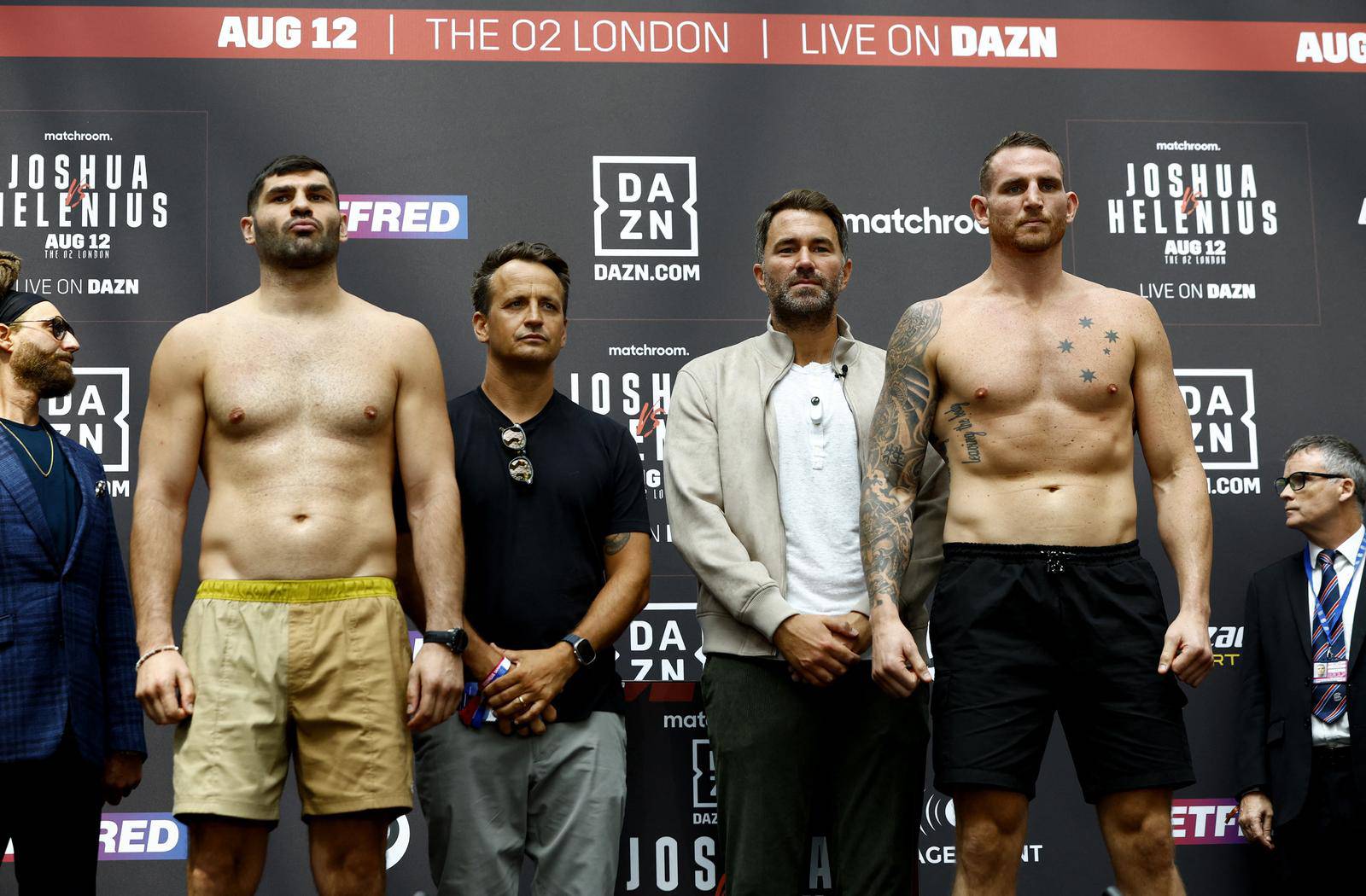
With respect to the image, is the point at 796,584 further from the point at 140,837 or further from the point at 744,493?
the point at 140,837

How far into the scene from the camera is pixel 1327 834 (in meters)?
3.83

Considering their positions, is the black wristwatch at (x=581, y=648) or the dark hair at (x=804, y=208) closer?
the black wristwatch at (x=581, y=648)

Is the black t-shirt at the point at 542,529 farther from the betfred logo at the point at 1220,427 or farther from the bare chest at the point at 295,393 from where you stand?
the betfred logo at the point at 1220,427

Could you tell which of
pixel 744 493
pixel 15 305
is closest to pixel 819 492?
pixel 744 493

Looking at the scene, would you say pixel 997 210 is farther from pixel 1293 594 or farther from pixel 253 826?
pixel 253 826

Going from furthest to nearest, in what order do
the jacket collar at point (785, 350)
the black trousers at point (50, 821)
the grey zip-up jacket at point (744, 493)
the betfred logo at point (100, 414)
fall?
the betfred logo at point (100, 414) < the jacket collar at point (785, 350) < the grey zip-up jacket at point (744, 493) < the black trousers at point (50, 821)

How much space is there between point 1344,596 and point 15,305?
11.6 ft

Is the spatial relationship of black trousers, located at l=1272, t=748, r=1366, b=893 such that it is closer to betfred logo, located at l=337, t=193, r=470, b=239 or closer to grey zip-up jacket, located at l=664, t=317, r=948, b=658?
grey zip-up jacket, located at l=664, t=317, r=948, b=658

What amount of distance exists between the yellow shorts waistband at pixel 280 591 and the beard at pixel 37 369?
0.75 meters

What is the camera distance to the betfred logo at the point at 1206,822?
4102 mm

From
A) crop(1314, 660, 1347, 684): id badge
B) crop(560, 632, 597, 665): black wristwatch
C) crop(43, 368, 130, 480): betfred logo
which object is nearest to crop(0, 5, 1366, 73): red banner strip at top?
crop(43, 368, 130, 480): betfred logo

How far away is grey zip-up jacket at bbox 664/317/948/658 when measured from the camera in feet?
10.1

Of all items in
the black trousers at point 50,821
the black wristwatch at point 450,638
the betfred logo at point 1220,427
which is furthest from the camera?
the betfred logo at point 1220,427

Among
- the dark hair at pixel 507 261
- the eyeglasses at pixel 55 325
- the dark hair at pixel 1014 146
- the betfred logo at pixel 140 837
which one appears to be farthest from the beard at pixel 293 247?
the betfred logo at pixel 140 837
